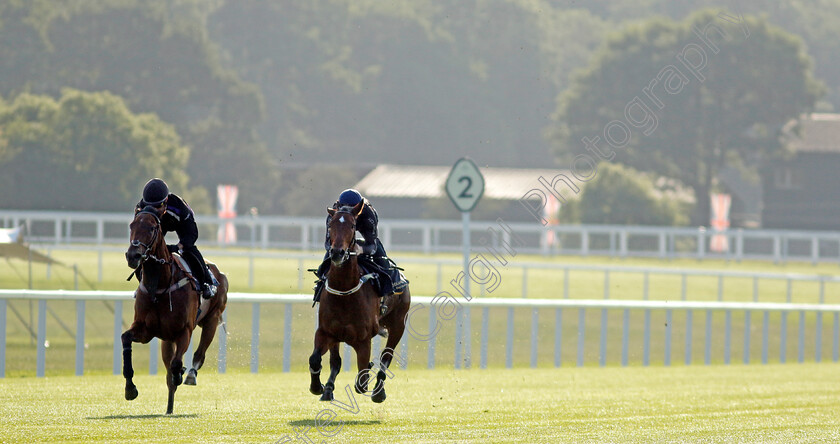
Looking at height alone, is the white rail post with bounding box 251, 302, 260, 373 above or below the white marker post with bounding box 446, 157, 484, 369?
below

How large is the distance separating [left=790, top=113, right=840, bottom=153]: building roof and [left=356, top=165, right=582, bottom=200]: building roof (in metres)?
9.37

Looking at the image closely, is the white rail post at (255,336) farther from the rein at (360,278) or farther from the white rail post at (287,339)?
the rein at (360,278)

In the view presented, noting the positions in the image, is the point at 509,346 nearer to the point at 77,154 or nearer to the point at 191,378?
the point at 191,378

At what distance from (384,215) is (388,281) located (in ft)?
173

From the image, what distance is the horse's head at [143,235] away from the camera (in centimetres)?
736

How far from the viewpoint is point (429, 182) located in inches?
2384

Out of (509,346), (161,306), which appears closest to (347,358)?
(509,346)

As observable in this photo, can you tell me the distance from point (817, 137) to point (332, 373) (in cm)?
5519

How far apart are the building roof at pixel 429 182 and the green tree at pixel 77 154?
49.6 feet

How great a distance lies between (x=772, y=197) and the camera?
59.2 m

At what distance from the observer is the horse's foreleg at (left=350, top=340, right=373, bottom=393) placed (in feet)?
25.6

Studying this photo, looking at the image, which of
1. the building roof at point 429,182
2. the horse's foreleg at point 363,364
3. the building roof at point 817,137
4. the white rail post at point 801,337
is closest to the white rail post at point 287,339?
the horse's foreleg at point 363,364

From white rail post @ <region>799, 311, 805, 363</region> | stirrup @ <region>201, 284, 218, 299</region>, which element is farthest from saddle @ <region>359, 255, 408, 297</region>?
white rail post @ <region>799, 311, 805, 363</region>

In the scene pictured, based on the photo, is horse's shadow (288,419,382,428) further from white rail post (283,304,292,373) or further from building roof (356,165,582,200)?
building roof (356,165,582,200)
